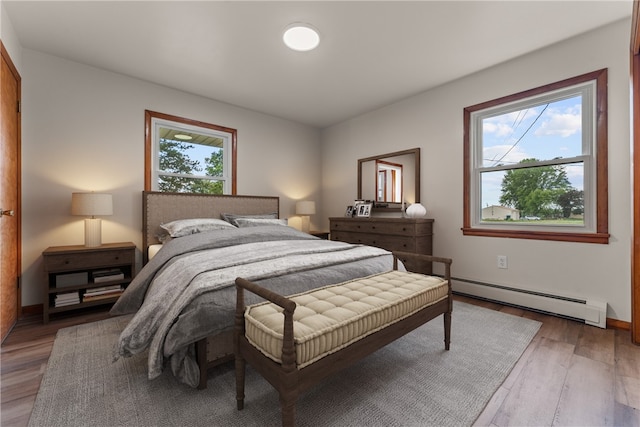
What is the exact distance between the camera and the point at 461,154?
318 centimetres

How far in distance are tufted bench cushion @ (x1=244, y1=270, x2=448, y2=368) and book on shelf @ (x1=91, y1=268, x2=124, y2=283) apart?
2.18 m

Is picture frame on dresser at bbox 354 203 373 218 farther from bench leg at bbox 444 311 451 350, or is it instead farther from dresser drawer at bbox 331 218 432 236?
bench leg at bbox 444 311 451 350

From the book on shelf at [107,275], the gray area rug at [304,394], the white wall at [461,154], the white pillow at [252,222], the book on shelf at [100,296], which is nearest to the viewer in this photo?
the gray area rug at [304,394]

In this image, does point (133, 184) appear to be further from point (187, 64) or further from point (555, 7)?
point (555, 7)

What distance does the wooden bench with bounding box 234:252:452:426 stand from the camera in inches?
40.6

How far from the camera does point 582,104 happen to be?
244 centimetres

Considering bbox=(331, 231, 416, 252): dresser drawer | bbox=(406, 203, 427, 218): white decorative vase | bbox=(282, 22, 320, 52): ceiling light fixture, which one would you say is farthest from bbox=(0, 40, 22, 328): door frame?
bbox=(406, 203, 427, 218): white decorative vase

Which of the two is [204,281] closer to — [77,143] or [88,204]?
[88,204]

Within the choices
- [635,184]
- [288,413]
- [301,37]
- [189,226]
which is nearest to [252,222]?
[189,226]

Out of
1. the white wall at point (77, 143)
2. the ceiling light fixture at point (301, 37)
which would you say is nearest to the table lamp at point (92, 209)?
the white wall at point (77, 143)

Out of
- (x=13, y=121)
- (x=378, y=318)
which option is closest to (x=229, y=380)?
(x=378, y=318)

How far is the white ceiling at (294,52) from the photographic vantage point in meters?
2.06

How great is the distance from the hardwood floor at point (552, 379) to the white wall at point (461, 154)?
0.48 meters

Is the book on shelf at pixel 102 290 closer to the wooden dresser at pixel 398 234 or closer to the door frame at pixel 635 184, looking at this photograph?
the wooden dresser at pixel 398 234
